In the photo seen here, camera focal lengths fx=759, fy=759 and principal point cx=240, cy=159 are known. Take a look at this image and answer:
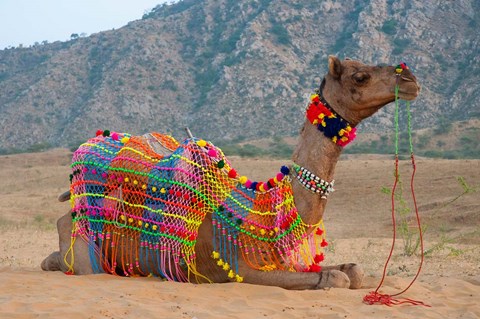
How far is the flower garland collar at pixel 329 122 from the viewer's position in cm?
652

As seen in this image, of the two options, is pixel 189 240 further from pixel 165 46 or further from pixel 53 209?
pixel 165 46

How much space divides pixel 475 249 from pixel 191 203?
6.36 metres

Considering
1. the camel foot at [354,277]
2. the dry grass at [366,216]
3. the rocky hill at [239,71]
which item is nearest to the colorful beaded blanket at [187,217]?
the camel foot at [354,277]

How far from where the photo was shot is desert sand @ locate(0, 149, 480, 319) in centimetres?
585

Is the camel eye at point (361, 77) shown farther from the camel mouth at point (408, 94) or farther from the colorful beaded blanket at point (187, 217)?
the colorful beaded blanket at point (187, 217)

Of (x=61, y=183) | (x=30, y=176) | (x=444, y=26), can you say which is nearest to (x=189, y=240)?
(x=61, y=183)

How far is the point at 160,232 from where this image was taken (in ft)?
22.7

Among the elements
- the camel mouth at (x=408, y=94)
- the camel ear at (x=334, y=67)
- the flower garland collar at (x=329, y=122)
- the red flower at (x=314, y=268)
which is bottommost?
the red flower at (x=314, y=268)

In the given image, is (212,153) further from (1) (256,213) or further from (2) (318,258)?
(2) (318,258)

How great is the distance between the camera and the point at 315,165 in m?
6.60

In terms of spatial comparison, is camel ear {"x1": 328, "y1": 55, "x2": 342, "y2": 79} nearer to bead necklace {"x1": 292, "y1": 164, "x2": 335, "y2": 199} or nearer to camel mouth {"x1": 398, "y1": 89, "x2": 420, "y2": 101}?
camel mouth {"x1": 398, "y1": 89, "x2": 420, "y2": 101}

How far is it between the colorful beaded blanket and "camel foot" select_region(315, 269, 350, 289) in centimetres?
18

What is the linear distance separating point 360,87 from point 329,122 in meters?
0.40

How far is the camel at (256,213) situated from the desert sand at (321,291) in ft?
0.72
